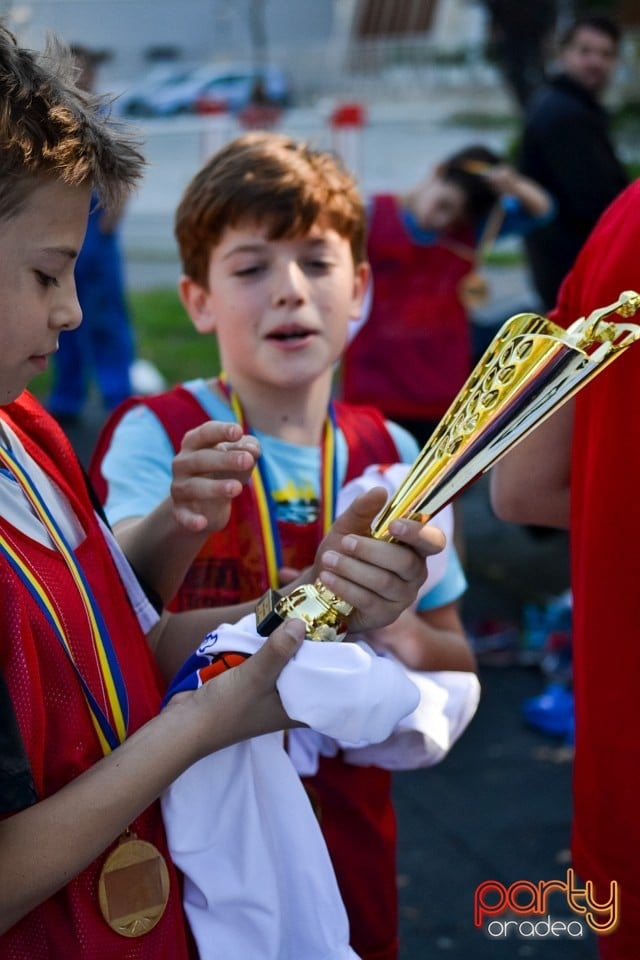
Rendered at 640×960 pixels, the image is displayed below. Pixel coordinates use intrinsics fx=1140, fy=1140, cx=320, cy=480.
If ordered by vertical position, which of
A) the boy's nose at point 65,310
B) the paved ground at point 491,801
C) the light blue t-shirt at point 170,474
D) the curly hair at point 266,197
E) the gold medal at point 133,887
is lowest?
the paved ground at point 491,801

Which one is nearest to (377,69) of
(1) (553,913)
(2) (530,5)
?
(2) (530,5)

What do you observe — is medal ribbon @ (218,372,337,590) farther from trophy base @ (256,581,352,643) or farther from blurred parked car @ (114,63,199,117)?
blurred parked car @ (114,63,199,117)

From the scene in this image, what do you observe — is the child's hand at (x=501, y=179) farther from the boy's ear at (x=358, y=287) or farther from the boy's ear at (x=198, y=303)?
the boy's ear at (x=198, y=303)

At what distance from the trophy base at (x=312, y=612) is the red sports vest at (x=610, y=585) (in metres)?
0.39

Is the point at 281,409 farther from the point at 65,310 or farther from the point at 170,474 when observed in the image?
the point at 65,310

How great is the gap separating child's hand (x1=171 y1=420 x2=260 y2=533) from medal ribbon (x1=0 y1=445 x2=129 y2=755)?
256 millimetres

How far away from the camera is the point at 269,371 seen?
213 centimetres

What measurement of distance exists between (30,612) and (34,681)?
0.26 feet

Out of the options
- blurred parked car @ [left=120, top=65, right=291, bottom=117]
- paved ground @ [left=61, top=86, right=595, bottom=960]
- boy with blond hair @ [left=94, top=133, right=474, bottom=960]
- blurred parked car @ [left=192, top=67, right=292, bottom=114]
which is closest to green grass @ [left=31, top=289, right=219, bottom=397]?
paved ground @ [left=61, top=86, right=595, bottom=960]

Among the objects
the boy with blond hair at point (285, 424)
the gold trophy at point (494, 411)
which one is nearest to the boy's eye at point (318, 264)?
the boy with blond hair at point (285, 424)

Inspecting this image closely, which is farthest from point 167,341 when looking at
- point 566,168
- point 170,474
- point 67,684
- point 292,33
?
point 292,33

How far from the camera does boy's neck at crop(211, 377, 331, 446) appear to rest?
87.1 inches

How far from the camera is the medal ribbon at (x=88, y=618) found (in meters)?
1.31

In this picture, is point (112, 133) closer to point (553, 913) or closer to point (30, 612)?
point (30, 612)
